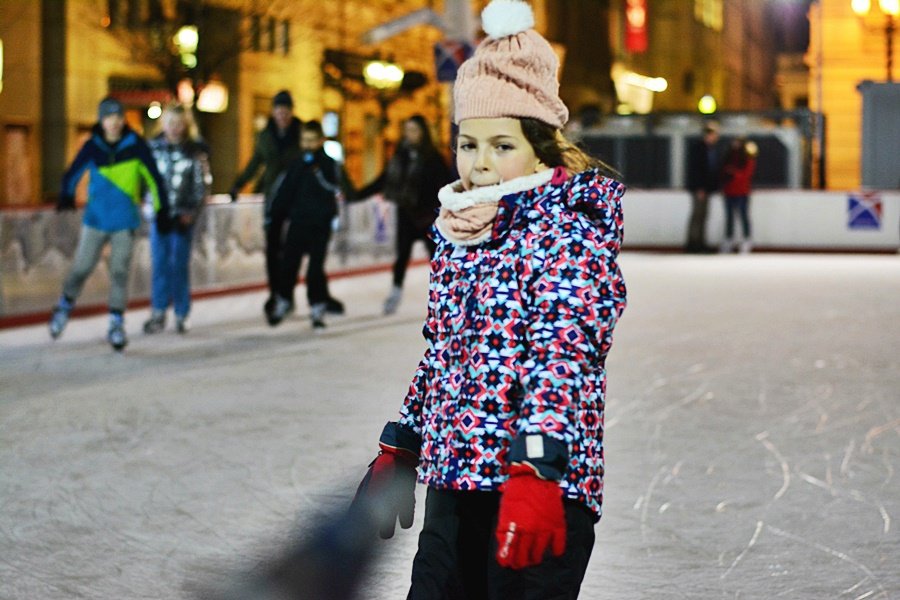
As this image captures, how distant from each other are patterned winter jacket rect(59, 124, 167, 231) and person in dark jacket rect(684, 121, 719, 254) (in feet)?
45.0

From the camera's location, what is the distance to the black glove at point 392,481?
293 cm

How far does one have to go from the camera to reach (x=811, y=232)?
23.9 metres

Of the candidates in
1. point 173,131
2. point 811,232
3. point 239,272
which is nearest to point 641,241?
point 811,232

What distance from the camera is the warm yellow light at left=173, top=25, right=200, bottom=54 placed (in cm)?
2836

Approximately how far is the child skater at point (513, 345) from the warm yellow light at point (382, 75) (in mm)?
34080

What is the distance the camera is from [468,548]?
2.84 meters

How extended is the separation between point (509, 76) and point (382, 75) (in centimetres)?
3485

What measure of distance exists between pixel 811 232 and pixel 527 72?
70.8 feet

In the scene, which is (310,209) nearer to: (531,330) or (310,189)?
(310,189)

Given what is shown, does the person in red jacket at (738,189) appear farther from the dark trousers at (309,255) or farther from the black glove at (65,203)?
the black glove at (65,203)

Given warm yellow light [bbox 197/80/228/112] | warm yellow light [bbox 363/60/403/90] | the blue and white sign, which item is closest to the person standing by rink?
the blue and white sign

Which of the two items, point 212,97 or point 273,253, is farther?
point 212,97

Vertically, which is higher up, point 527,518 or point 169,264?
point 169,264

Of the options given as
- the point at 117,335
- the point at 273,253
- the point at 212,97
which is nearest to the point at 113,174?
the point at 117,335
